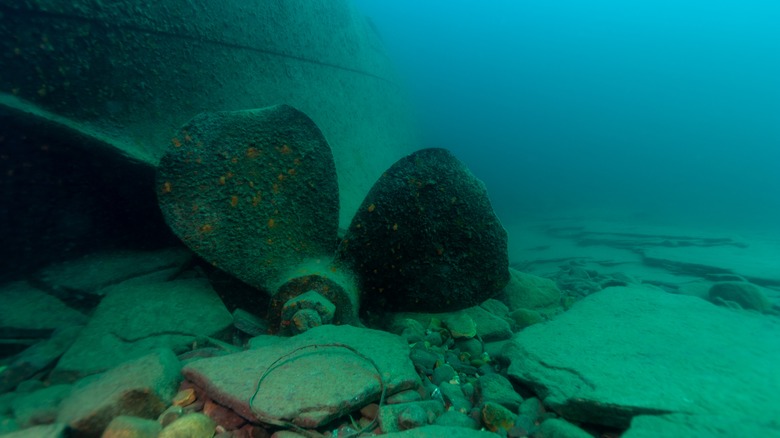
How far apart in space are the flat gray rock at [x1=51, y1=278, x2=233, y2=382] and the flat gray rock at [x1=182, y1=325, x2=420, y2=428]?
609 mm

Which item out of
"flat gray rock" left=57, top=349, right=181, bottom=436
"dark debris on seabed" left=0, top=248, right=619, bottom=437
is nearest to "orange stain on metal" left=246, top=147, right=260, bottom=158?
"dark debris on seabed" left=0, top=248, right=619, bottom=437

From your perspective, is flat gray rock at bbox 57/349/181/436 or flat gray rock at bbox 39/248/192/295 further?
flat gray rock at bbox 39/248/192/295

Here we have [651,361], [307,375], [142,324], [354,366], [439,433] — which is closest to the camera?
[439,433]

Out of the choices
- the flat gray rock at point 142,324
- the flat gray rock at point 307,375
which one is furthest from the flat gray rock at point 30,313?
the flat gray rock at point 307,375

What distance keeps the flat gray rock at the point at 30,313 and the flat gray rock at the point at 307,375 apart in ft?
5.60

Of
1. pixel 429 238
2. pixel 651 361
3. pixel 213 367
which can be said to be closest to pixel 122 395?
pixel 213 367

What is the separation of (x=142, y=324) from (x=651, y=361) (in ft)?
10.5

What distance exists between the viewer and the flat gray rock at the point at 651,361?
1.71 m

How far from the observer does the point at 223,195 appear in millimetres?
2572

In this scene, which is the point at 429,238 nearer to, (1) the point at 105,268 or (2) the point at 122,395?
(2) the point at 122,395

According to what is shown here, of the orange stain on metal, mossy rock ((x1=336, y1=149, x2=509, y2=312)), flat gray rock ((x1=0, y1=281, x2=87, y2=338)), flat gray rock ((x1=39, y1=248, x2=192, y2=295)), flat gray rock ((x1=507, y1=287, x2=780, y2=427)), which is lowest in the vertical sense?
flat gray rock ((x1=0, y1=281, x2=87, y2=338))

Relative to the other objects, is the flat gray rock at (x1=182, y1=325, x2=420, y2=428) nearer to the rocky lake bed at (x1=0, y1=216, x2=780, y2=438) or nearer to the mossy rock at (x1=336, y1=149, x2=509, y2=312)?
the rocky lake bed at (x1=0, y1=216, x2=780, y2=438)

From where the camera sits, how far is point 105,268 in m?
3.28

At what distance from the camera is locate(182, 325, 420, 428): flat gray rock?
5.40 feet
